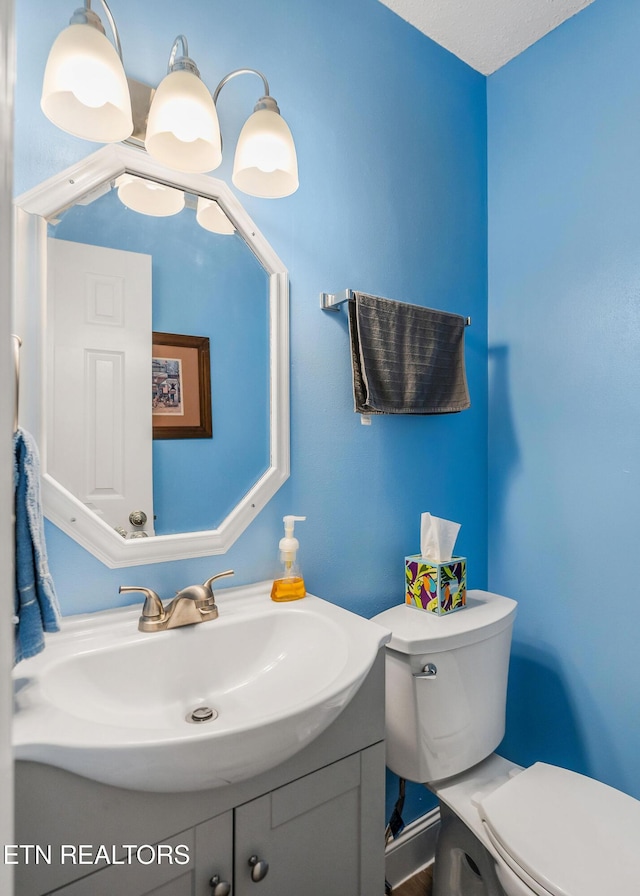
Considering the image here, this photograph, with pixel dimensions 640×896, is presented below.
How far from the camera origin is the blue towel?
75 centimetres

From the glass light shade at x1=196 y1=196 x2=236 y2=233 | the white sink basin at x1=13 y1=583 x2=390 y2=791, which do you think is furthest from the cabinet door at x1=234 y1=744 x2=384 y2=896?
the glass light shade at x1=196 y1=196 x2=236 y2=233

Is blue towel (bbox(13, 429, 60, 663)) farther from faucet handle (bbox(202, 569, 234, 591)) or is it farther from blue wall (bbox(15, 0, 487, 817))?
faucet handle (bbox(202, 569, 234, 591))

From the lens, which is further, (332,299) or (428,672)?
(332,299)

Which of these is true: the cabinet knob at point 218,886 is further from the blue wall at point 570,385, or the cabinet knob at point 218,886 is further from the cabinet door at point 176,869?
the blue wall at point 570,385

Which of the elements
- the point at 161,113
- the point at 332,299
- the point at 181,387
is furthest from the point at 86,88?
the point at 332,299

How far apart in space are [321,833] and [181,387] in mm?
889

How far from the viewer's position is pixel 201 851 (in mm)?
728

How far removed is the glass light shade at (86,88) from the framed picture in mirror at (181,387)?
389 millimetres

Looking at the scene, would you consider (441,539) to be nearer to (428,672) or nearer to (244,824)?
(428,672)

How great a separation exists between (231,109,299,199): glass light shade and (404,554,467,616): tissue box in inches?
39.9

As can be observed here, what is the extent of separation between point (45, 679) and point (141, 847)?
0.91ft

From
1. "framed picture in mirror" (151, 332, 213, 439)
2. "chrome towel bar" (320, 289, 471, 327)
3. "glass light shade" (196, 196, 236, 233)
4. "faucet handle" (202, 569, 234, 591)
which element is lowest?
"faucet handle" (202, 569, 234, 591)

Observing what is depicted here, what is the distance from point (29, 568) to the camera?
758 mm

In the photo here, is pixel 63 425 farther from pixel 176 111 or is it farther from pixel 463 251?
pixel 463 251
